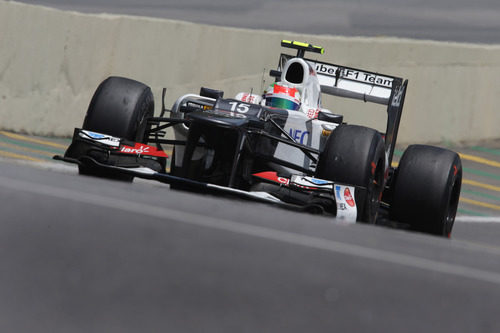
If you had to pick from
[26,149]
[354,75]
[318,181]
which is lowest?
[26,149]

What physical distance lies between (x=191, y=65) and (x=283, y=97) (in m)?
5.51

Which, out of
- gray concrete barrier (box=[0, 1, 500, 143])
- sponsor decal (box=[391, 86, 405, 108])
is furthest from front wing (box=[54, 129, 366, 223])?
gray concrete barrier (box=[0, 1, 500, 143])

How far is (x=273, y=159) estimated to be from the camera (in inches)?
298

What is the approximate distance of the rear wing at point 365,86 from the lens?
29.8 feet

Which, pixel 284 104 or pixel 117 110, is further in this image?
pixel 284 104

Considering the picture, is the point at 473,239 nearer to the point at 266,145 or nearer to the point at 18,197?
the point at 266,145

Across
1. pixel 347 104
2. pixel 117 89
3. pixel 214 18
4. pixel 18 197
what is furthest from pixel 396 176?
pixel 214 18

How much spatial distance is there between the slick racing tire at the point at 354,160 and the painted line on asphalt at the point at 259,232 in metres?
2.93

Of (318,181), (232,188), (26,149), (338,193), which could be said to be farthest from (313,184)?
(26,149)

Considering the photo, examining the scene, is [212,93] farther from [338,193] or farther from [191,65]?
[191,65]

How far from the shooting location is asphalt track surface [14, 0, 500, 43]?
15.1m

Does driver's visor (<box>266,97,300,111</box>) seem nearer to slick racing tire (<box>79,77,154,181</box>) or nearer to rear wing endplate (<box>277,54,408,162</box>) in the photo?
rear wing endplate (<box>277,54,408,162</box>)

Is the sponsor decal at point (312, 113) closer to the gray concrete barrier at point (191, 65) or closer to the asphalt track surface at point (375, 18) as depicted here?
the gray concrete barrier at point (191, 65)

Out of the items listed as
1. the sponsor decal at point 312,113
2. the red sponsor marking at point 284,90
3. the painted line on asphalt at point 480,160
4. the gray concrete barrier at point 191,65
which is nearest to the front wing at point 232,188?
the sponsor decal at point 312,113
